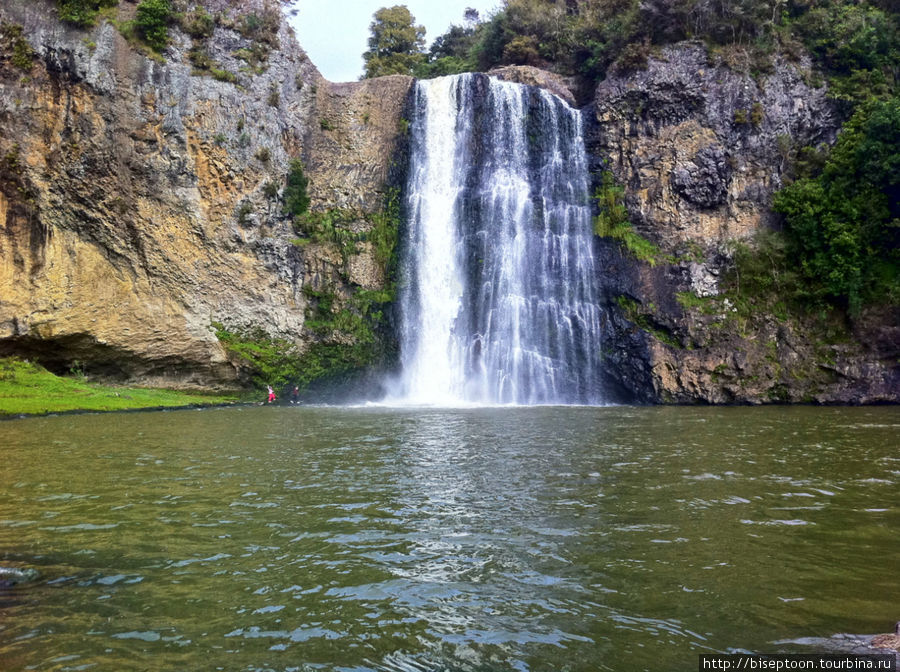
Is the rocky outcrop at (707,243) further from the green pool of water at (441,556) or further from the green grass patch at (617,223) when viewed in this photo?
the green pool of water at (441,556)

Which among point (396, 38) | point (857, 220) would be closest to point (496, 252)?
point (857, 220)

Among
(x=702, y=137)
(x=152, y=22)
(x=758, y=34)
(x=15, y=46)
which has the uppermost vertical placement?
(x=758, y=34)

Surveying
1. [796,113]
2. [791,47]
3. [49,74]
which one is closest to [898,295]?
[796,113]

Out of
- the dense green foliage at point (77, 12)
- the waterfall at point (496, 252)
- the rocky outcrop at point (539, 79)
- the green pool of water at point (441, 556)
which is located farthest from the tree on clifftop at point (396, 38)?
the green pool of water at point (441, 556)

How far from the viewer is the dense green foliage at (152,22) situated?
97.4ft

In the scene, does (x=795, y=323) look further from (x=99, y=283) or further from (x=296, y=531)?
(x=99, y=283)

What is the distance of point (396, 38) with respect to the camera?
5644 cm

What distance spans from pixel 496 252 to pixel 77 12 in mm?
21893

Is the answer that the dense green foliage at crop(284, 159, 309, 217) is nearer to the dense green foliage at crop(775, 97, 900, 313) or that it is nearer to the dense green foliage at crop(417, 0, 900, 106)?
the dense green foliage at crop(417, 0, 900, 106)

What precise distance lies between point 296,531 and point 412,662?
3141 millimetres

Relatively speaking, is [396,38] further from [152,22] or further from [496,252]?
[496,252]

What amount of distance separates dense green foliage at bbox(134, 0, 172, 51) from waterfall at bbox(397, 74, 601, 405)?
42.5 feet

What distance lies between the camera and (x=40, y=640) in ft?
13.7

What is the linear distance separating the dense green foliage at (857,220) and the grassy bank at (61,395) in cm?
2719
